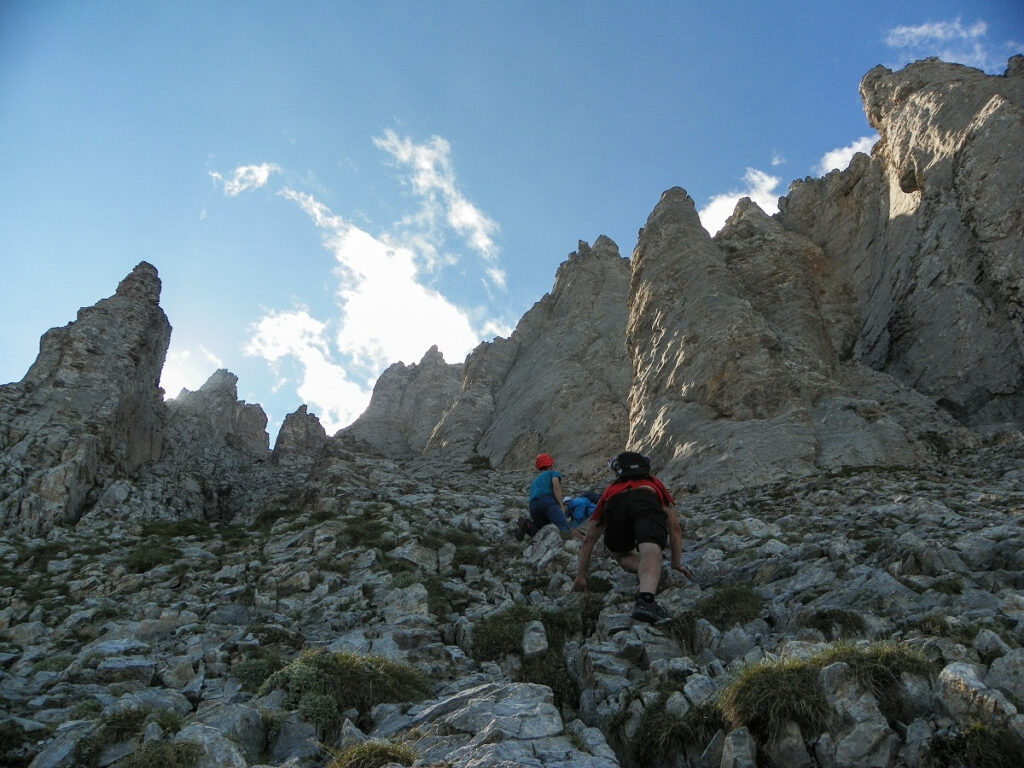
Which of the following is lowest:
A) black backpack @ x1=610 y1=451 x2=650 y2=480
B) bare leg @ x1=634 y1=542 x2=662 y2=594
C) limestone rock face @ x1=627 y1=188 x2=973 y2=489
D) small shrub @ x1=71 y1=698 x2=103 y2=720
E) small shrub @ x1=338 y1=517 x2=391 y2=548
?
small shrub @ x1=71 y1=698 x2=103 y2=720

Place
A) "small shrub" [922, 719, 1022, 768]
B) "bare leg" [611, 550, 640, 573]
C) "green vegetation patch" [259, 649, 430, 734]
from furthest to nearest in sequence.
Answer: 1. "bare leg" [611, 550, 640, 573]
2. "green vegetation patch" [259, 649, 430, 734]
3. "small shrub" [922, 719, 1022, 768]

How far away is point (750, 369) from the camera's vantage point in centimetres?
2620

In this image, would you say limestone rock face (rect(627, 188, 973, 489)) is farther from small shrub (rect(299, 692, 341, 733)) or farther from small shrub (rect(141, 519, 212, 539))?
small shrub (rect(299, 692, 341, 733))

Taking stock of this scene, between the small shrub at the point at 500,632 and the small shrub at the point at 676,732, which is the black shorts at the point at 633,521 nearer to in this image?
the small shrub at the point at 500,632

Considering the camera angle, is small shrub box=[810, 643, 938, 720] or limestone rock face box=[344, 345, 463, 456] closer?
small shrub box=[810, 643, 938, 720]

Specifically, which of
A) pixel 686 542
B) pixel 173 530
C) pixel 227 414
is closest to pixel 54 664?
pixel 686 542

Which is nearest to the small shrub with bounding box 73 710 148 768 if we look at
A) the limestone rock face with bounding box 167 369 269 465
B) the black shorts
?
the black shorts

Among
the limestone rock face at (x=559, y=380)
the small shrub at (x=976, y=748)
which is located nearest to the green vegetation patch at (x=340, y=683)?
the small shrub at (x=976, y=748)

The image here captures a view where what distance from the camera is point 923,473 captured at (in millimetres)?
17719

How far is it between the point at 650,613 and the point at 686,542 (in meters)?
5.63

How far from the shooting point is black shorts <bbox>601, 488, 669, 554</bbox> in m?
9.68

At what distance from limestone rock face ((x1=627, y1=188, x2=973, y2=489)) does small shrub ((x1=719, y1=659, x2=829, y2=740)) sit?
15843 mm

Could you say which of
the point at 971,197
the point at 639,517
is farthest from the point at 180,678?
the point at 971,197

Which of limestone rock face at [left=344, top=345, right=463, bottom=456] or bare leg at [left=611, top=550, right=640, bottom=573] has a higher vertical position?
limestone rock face at [left=344, top=345, right=463, bottom=456]
